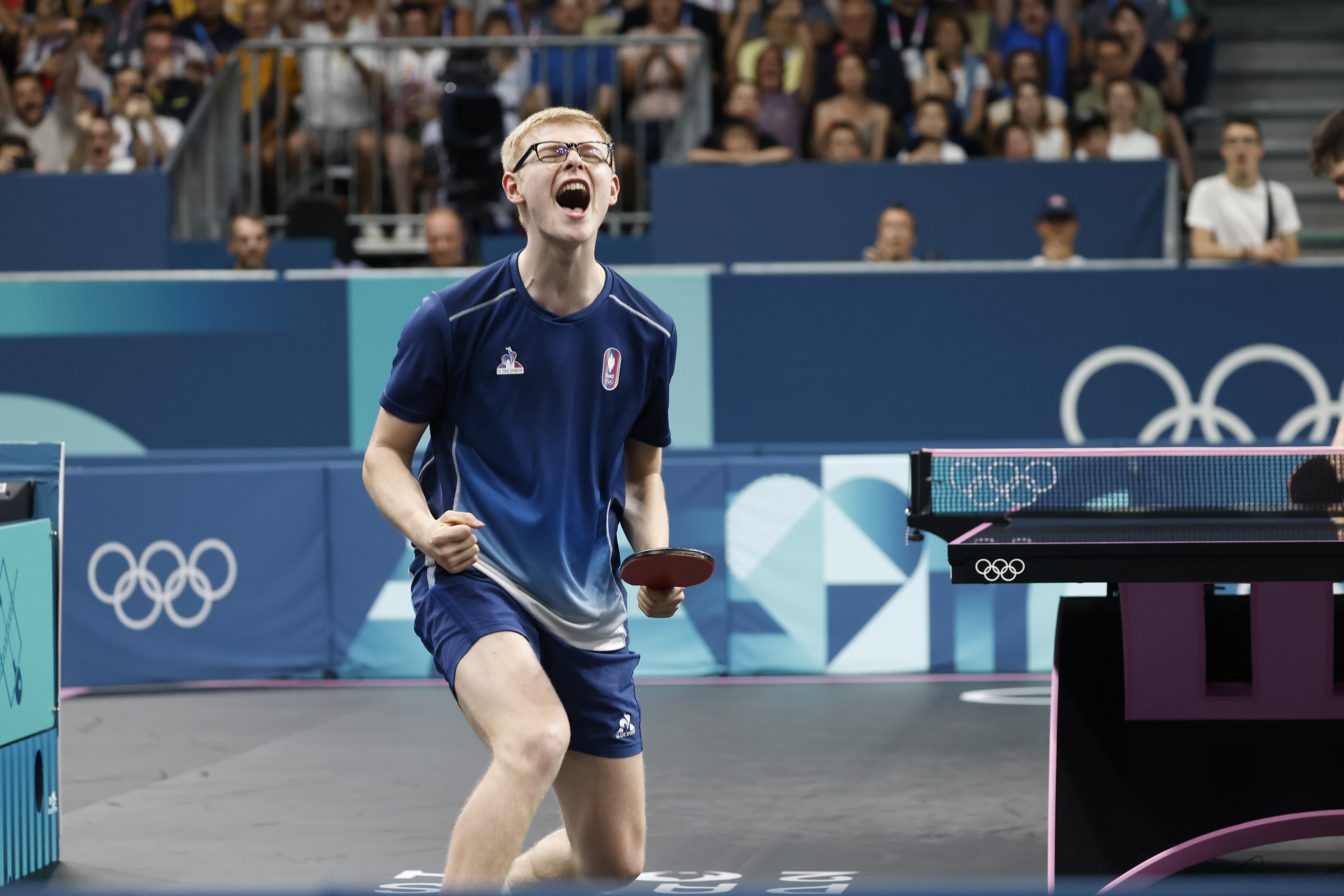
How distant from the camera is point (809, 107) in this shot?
13297mm

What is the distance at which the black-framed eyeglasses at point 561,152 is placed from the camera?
158 inches

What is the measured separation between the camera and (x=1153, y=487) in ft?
18.4

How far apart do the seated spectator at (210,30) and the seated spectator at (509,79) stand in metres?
2.47

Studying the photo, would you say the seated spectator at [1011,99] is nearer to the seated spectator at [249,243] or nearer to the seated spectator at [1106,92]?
the seated spectator at [1106,92]

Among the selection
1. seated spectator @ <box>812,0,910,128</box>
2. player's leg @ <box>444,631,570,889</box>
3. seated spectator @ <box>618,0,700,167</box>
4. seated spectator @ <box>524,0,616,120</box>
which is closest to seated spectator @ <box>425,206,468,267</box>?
seated spectator @ <box>524,0,616,120</box>

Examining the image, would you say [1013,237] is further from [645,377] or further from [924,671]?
[645,377]

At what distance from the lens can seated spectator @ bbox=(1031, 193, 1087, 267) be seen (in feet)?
37.2

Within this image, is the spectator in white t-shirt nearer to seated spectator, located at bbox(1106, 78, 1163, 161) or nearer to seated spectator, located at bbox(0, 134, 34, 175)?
seated spectator, located at bbox(1106, 78, 1163, 161)

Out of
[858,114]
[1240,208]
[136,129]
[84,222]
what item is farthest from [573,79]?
[1240,208]

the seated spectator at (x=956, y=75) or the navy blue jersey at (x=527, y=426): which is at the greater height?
the seated spectator at (x=956, y=75)

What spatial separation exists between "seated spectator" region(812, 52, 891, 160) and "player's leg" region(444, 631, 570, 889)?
958 centimetres

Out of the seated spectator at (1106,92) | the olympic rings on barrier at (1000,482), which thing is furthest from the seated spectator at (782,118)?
the olympic rings on barrier at (1000,482)

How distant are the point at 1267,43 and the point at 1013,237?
5.12 metres

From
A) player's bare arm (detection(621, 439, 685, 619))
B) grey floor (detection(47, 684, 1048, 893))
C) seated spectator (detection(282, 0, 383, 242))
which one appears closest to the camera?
player's bare arm (detection(621, 439, 685, 619))
